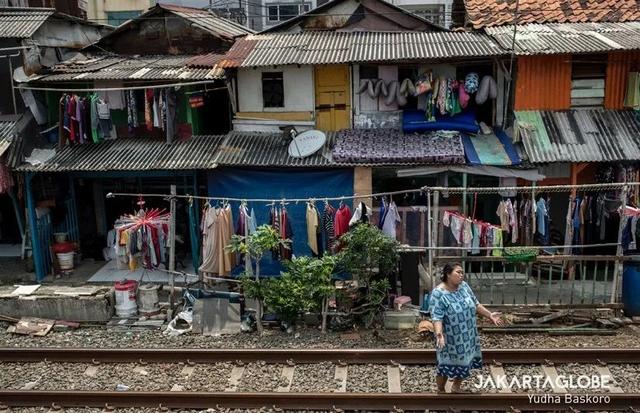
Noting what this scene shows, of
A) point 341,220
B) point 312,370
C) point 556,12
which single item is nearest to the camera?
point 312,370

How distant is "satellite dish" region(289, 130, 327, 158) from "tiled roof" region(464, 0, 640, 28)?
582cm

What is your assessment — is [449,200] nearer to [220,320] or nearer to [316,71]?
[316,71]

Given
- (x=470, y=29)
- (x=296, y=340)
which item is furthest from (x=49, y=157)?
(x=470, y=29)

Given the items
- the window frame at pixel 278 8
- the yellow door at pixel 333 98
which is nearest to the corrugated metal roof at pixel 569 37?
the yellow door at pixel 333 98

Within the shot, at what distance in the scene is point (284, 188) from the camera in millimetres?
14992

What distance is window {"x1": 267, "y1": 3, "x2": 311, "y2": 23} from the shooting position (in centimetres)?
3152

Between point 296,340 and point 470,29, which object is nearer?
point 296,340

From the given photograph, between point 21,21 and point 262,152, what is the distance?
300 inches

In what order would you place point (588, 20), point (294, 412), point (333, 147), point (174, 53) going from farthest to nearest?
point (174, 53) < point (588, 20) < point (333, 147) < point (294, 412)

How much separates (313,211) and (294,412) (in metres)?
5.67

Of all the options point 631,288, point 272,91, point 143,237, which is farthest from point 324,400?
point 272,91

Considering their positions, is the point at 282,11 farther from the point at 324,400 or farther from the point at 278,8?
the point at 324,400

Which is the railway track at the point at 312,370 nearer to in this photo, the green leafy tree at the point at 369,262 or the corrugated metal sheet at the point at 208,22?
the green leafy tree at the point at 369,262

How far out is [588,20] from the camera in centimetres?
1675
